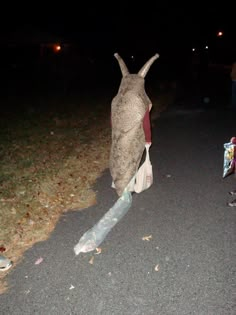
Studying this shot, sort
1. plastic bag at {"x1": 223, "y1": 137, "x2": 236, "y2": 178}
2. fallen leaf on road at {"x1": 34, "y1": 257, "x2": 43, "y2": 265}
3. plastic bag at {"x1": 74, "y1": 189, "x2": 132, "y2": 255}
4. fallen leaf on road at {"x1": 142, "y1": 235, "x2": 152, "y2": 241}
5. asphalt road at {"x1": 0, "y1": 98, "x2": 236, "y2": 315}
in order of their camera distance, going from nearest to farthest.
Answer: asphalt road at {"x1": 0, "y1": 98, "x2": 236, "y2": 315} → fallen leaf on road at {"x1": 34, "y1": 257, "x2": 43, "y2": 265} → plastic bag at {"x1": 74, "y1": 189, "x2": 132, "y2": 255} → fallen leaf on road at {"x1": 142, "y1": 235, "x2": 152, "y2": 241} → plastic bag at {"x1": 223, "y1": 137, "x2": 236, "y2": 178}

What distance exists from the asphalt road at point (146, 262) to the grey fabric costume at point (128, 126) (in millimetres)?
557

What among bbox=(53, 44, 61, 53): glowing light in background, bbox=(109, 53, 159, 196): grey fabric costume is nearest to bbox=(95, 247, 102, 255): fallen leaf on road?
bbox=(109, 53, 159, 196): grey fabric costume

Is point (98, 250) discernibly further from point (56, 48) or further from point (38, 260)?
point (56, 48)

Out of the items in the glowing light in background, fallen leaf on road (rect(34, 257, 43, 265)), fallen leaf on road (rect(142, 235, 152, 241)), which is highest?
the glowing light in background

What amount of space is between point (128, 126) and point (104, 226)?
159 cm

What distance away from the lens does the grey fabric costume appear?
216 inches

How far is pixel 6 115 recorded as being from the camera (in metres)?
13.6

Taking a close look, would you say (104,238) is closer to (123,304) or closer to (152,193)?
(123,304)

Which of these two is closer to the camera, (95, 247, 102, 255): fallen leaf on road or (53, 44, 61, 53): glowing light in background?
(95, 247, 102, 255): fallen leaf on road

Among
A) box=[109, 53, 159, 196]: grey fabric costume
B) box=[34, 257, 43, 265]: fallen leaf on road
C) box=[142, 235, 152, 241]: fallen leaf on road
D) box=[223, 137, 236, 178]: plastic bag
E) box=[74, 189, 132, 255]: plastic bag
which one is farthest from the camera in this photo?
box=[109, 53, 159, 196]: grey fabric costume

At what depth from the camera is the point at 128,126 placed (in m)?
5.55

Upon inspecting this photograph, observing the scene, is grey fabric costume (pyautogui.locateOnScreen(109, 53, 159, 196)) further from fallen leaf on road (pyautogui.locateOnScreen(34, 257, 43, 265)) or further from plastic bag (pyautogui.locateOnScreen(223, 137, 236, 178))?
fallen leaf on road (pyautogui.locateOnScreen(34, 257, 43, 265))

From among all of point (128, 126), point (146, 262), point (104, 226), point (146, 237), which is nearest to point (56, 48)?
point (128, 126)

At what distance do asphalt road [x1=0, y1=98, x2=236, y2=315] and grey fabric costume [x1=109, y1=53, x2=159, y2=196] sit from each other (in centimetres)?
56
